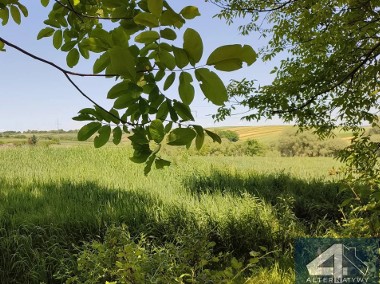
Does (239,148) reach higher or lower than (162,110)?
lower

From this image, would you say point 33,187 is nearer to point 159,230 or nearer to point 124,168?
point 124,168

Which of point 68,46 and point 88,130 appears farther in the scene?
point 68,46

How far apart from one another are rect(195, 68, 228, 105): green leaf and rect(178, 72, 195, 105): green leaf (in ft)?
0.31

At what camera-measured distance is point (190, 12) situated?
1006 mm

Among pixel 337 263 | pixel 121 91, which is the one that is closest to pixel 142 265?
pixel 337 263

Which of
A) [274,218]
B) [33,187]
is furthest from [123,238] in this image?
[33,187]

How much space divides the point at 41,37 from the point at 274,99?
4.36 m

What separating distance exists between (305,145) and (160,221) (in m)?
21.2

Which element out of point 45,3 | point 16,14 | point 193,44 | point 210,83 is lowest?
point 210,83

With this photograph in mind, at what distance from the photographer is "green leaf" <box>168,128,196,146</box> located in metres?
1.05

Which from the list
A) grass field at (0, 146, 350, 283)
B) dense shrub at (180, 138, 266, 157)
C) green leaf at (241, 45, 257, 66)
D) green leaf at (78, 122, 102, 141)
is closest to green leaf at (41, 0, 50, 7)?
green leaf at (78, 122, 102, 141)

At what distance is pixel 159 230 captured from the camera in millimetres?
5492

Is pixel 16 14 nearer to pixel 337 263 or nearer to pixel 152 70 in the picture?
pixel 152 70

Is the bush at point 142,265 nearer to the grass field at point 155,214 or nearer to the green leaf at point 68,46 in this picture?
the grass field at point 155,214
